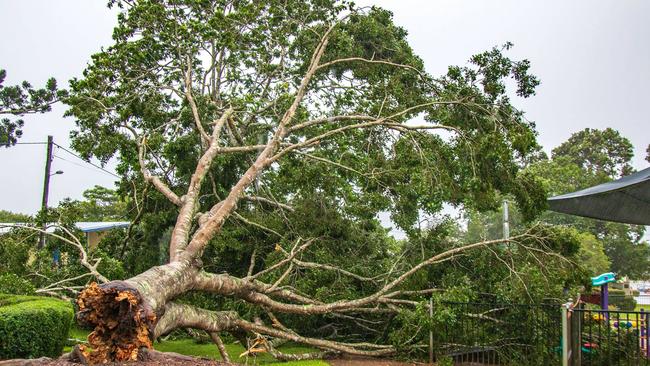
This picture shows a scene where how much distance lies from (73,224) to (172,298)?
4.99 metres

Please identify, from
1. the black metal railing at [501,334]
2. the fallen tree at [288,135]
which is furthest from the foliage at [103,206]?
the black metal railing at [501,334]

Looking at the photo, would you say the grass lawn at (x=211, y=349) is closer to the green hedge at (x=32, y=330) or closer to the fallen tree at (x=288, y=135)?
the fallen tree at (x=288, y=135)

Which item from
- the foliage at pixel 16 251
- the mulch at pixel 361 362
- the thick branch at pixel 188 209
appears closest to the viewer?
the thick branch at pixel 188 209

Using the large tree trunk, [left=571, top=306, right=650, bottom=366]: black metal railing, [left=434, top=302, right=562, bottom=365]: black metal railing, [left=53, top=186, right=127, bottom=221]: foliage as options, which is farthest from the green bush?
[left=53, top=186, right=127, bottom=221]: foliage

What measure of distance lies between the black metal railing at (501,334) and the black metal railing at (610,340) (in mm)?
482

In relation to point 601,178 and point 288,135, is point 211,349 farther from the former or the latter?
point 601,178

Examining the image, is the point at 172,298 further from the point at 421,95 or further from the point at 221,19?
the point at 421,95

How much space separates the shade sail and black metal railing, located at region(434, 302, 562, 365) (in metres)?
1.53

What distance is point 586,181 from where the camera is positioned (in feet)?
113

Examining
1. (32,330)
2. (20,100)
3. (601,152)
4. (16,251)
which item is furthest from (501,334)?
(601,152)

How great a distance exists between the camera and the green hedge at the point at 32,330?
232 inches

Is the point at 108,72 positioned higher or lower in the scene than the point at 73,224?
higher

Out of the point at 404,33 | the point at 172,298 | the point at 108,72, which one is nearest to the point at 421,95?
the point at 404,33

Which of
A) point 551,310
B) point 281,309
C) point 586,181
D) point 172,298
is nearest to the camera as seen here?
point 172,298
